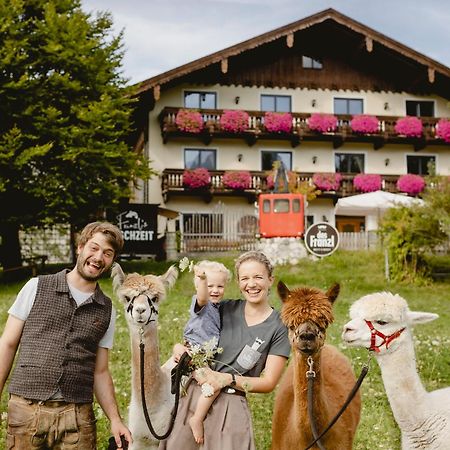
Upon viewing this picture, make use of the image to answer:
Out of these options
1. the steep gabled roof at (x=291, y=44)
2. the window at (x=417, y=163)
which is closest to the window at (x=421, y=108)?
the steep gabled roof at (x=291, y=44)

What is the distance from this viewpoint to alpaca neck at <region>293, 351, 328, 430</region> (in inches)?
145

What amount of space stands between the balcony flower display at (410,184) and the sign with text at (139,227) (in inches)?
504

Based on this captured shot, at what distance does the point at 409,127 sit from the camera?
97.9 ft

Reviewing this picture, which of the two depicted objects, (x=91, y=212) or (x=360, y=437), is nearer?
(x=360, y=437)

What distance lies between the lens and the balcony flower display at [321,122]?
2927 centimetres

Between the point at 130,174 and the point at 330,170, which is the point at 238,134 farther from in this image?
the point at 130,174

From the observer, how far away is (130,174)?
20.1 m

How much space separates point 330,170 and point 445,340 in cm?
2125

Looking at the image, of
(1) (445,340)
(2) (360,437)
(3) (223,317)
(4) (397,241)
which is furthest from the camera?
(4) (397,241)

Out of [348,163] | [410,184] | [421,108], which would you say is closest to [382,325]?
[410,184]

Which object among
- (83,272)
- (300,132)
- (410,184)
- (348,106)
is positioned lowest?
(83,272)

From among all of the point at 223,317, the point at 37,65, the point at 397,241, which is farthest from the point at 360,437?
the point at 37,65

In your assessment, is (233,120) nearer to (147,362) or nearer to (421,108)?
(421,108)

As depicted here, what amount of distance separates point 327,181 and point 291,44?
6.62 metres
